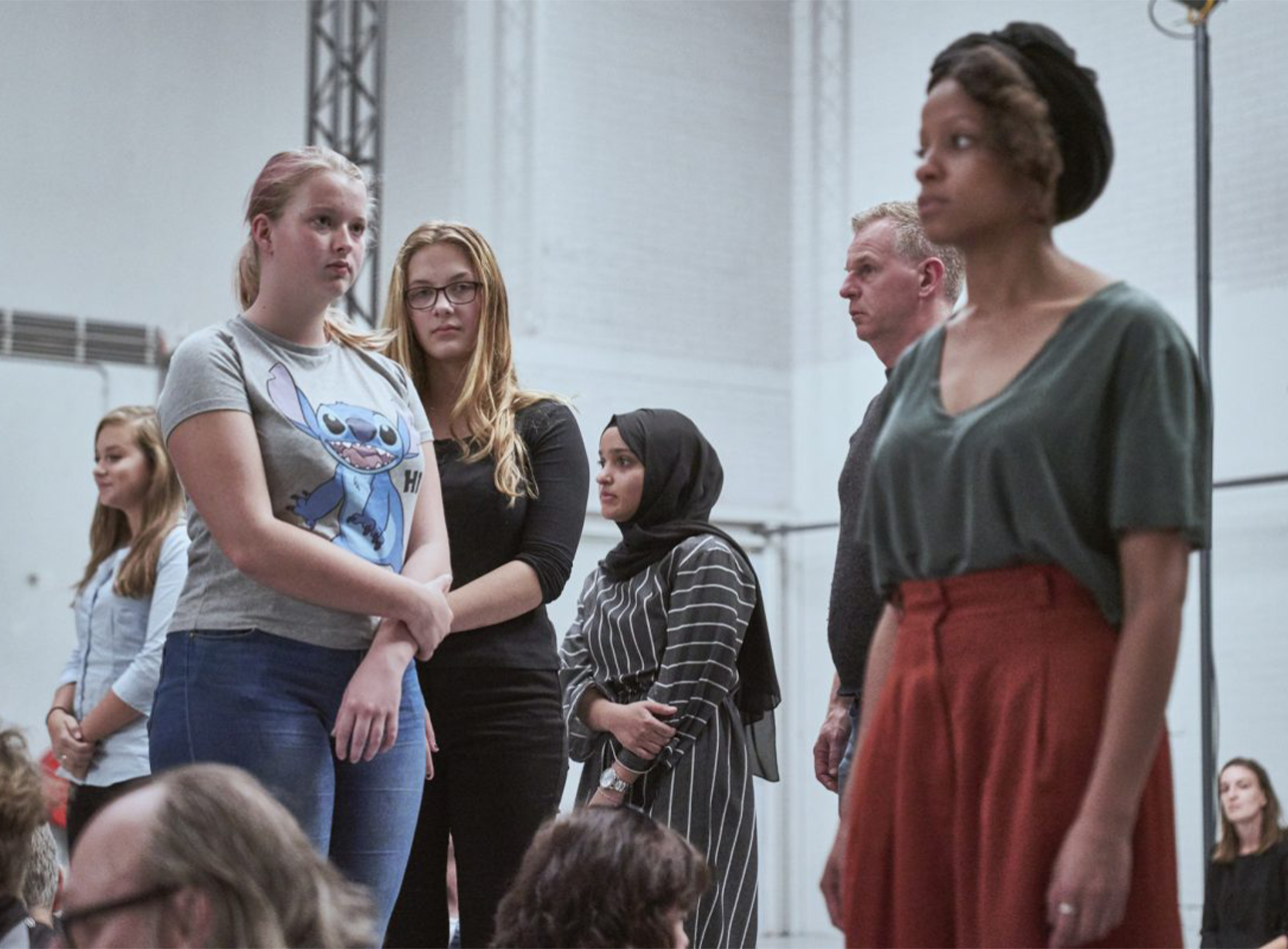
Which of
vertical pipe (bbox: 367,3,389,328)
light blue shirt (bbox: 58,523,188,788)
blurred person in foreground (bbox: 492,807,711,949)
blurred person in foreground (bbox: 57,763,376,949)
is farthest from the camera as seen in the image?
vertical pipe (bbox: 367,3,389,328)

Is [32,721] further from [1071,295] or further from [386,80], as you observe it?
[1071,295]

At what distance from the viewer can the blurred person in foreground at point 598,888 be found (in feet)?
6.26

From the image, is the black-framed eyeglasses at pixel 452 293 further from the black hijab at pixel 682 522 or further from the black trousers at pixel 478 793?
the black hijab at pixel 682 522

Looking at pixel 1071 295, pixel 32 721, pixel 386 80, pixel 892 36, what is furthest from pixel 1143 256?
pixel 1071 295

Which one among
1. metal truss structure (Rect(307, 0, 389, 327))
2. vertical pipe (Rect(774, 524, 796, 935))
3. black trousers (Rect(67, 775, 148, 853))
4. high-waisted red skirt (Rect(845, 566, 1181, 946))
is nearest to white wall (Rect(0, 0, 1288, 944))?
vertical pipe (Rect(774, 524, 796, 935))

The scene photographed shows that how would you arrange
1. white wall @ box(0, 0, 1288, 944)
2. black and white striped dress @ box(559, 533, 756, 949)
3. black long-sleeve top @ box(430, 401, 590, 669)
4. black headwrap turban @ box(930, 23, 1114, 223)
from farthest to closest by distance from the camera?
white wall @ box(0, 0, 1288, 944) → black and white striped dress @ box(559, 533, 756, 949) → black long-sleeve top @ box(430, 401, 590, 669) → black headwrap turban @ box(930, 23, 1114, 223)

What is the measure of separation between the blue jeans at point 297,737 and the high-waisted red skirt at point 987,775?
2.40 ft

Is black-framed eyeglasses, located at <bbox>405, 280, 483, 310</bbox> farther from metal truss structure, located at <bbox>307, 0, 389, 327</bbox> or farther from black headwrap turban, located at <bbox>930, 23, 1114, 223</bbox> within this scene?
metal truss structure, located at <bbox>307, 0, 389, 327</bbox>

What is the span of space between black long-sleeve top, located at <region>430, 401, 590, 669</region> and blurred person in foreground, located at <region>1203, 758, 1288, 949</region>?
3711mm

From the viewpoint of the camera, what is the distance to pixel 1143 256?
23.9 ft

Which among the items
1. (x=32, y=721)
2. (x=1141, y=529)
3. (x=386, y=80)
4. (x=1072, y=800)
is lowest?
(x=32, y=721)

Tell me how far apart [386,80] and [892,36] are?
8.29ft

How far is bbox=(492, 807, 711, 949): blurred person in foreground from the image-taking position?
1907 millimetres

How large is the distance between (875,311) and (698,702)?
0.85 m
